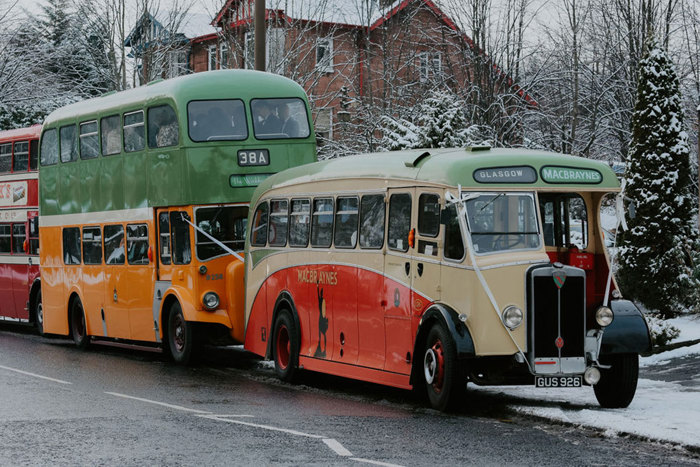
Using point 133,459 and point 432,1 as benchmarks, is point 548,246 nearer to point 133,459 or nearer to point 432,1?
point 133,459

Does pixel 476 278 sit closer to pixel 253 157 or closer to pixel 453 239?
pixel 453 239

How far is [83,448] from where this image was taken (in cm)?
1105

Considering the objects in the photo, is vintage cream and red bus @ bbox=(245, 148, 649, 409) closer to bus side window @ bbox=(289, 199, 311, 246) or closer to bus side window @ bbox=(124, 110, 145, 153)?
bus side window @ bbox=(289, 199, 311, 246)

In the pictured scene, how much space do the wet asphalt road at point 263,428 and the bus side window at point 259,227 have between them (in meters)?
1.99

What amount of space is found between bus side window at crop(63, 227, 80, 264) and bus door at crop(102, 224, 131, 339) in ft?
4.64

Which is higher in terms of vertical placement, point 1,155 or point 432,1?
point 432,1

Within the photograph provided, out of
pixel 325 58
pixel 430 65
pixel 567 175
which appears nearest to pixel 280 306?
pixel 567 175

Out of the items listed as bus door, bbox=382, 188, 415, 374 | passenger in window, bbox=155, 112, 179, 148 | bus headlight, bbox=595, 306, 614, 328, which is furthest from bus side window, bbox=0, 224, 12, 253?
bus headlight, bbox=595, 306, 614, 328

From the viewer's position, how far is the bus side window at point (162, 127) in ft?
66.8

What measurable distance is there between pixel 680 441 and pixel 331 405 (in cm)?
459

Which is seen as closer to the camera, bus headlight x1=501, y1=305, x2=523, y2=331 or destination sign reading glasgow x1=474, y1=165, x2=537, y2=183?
bus headlight x1=501, y1=305, x2=523, y2=331

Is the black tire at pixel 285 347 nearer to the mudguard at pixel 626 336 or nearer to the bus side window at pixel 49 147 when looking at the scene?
the mudguard at pixel 626 336

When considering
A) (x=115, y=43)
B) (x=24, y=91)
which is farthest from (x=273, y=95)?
(x=24, y=91)

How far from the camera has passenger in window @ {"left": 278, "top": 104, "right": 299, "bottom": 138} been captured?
2088cm
